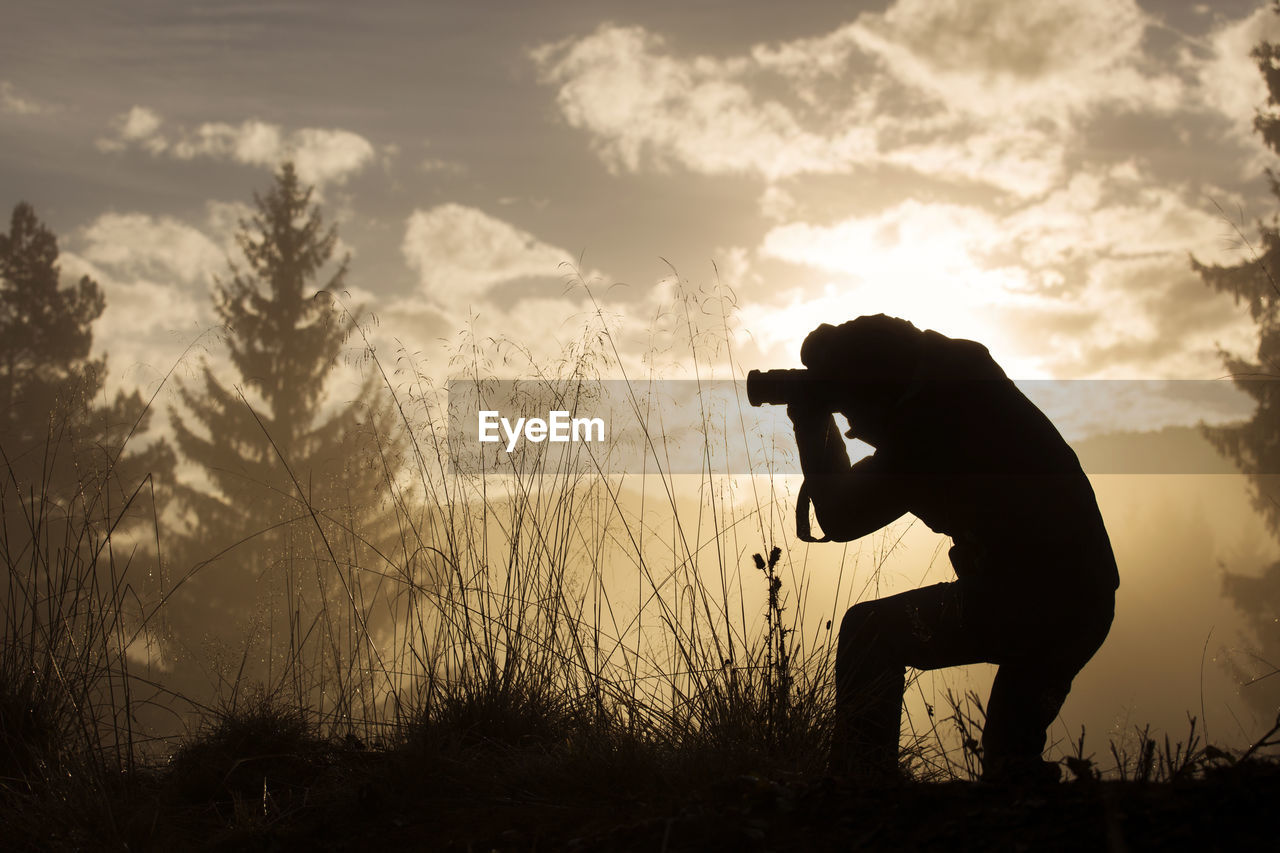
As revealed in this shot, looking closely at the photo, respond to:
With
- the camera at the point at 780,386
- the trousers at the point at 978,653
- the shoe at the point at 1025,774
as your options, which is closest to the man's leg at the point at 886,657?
the trousers at the point at 978,653

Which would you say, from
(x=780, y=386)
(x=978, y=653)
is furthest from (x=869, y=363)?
(x=978, y=653)

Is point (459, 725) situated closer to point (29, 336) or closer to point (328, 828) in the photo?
point (328, 828)

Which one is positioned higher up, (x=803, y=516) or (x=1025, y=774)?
(x=803, y=516)

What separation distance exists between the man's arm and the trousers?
0.77 ft

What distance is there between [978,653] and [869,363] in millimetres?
847

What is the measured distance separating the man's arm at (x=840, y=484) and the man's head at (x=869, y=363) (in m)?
0.10

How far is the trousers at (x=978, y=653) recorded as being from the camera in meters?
2.28

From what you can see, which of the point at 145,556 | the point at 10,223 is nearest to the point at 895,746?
the point at 145,556

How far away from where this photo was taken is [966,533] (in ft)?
7.81

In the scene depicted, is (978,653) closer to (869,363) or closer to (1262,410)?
(869,363)

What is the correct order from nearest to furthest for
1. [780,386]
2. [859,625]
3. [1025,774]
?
[1025,774]
[859,625]
[780,386]

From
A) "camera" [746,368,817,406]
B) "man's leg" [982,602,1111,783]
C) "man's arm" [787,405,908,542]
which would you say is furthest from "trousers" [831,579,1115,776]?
"camera" [746,368,817,406]

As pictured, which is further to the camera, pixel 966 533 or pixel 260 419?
pixel 260 419

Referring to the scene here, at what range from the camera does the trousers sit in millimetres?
2279
